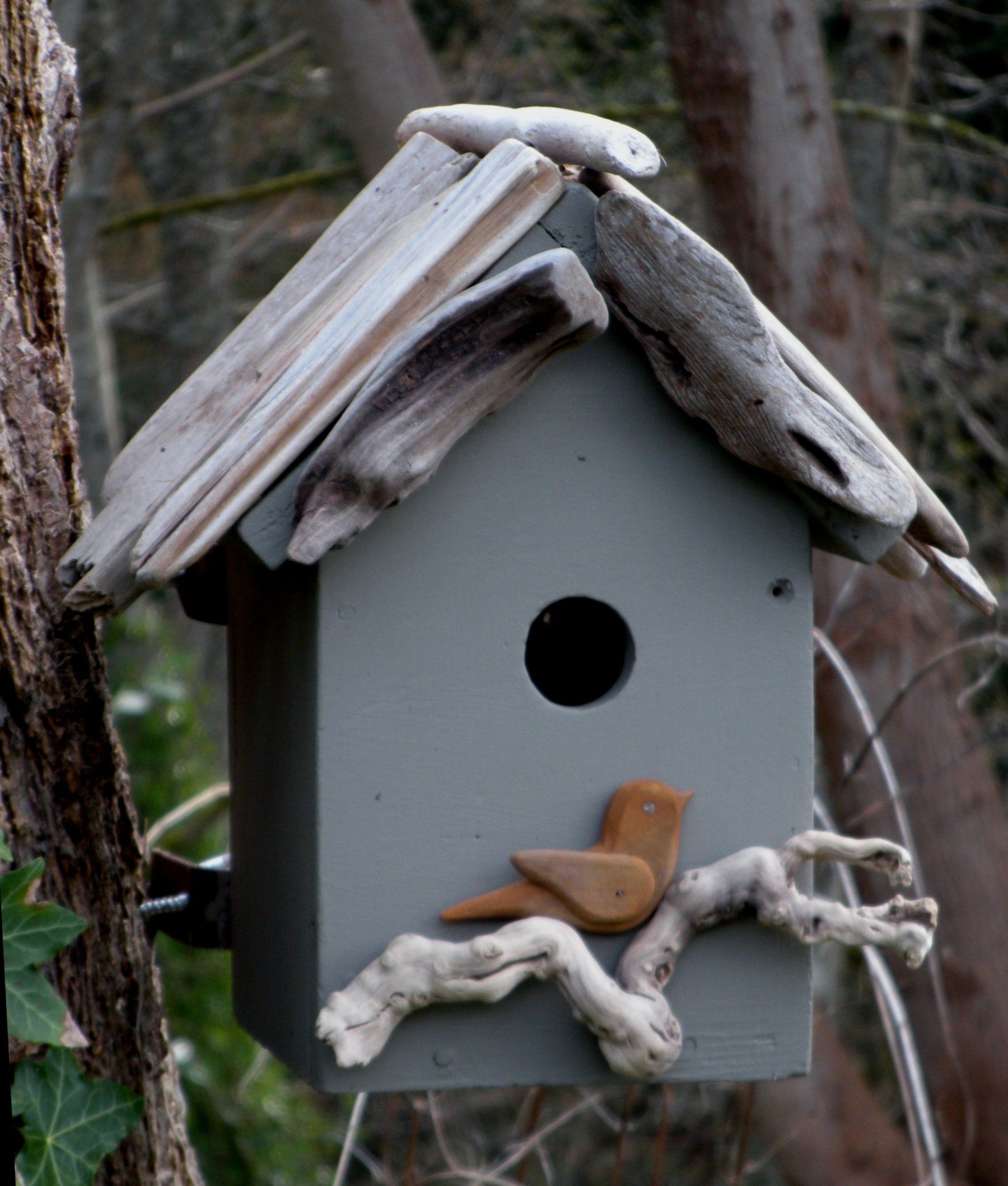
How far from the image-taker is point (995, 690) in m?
6.82

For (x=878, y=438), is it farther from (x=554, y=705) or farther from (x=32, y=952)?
(x=32, y=952)

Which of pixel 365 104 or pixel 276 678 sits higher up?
pixel 365 104

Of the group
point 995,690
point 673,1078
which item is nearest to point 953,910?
point 673,1078

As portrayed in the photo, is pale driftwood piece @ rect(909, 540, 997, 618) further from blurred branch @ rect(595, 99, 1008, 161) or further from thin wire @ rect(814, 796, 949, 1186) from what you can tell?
blurred branch @ rect(595, 99, 1008, 161)

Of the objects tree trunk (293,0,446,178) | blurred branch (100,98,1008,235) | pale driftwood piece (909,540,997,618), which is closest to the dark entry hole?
pale driftwood piece (909,540,997,618)

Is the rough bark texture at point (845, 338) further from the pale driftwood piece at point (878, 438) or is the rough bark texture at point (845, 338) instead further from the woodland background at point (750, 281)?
the pale driftwood piece at point (878, 438)

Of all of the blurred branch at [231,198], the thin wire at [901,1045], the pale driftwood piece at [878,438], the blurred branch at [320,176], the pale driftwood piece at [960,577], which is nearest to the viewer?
the pale driftwood piece at [878,438]

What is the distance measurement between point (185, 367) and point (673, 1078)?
4657 millimetres

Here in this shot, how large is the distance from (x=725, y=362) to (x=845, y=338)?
2.21 meters

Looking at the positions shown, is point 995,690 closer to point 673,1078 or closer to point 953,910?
point 953,910

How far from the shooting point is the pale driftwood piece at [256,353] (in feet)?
5.31

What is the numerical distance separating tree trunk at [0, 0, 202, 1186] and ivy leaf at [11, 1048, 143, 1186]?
0.39 ft

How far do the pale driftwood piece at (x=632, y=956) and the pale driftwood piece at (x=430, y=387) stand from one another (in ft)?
1.43

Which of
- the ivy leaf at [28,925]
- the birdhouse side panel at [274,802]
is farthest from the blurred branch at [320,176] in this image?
the ivy leaf at [28,925]
